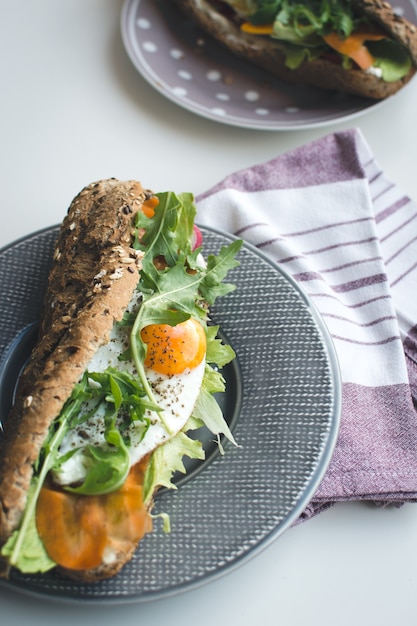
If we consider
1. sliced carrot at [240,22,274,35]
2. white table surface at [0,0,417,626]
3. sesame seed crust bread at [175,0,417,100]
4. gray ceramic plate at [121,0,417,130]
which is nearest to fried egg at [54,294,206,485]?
white table surface at [0,0,417,626]

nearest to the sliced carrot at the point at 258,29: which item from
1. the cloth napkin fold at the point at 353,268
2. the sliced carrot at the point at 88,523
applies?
the cloth napkin fold at the point at 353,268

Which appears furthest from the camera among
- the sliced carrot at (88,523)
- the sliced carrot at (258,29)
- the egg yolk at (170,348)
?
the sliced carrot at (258,29)

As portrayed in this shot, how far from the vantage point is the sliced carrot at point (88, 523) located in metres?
1.95

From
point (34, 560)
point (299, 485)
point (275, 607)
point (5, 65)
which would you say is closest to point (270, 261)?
point (299, 485)

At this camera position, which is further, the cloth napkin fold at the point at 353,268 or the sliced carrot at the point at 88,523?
the cloth napkin fold at the point at 353,268

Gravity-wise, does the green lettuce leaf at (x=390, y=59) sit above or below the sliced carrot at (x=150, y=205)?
above

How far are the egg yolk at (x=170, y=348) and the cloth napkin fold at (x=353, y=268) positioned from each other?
24.4 inches

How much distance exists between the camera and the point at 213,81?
3840 millimetres

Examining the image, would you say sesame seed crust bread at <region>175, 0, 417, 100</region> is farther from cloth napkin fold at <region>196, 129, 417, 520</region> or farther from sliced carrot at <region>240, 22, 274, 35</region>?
cloth napkin fold at <region>196, 129, 417, 520</region>

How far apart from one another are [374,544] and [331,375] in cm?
58

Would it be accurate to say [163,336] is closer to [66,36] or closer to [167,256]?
[167,256]

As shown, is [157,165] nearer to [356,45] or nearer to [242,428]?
[356,45]

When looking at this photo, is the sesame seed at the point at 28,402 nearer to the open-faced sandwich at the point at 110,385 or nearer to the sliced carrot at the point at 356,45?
the open-faced sandwich at the point at 110,385

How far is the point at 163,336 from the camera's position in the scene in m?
2.36
